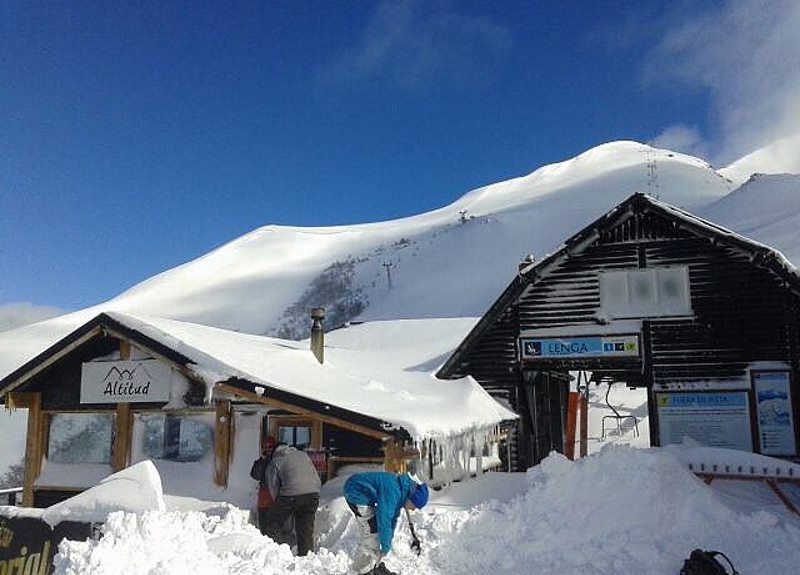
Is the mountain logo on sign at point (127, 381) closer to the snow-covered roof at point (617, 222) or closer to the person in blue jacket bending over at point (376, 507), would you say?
the person in blue jacket bending over at point (376, 507)

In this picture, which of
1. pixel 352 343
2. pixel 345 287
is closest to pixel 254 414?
pixel 352 343

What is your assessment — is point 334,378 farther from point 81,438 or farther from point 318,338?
point 81,438

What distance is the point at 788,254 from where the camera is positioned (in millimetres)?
31844

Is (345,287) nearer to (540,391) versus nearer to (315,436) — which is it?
(540,391)

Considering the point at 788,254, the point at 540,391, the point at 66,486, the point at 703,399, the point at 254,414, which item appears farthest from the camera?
the point at 788,254

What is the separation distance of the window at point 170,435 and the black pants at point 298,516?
2.56m

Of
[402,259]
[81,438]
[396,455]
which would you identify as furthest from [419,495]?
[402,259]

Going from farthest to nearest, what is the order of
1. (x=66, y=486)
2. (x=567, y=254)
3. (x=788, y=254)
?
(x=788, y=254), (x=567, y=254), (x=66, y=486)

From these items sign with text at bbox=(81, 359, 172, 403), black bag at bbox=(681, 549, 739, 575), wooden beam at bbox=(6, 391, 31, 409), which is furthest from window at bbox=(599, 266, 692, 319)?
wooden beam at bbox=(6, 391, 31, 409)

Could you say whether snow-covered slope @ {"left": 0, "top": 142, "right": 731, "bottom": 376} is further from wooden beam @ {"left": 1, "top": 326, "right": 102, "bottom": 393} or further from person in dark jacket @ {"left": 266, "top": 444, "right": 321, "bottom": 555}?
person in dark jacket @ {"left": 266, "top": 444, "right": 321, "bottom": 555}

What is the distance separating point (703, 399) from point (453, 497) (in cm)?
714

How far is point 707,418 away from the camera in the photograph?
15516 millimetres

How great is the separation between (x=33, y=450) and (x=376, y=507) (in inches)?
302

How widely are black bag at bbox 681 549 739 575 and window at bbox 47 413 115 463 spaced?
907cm
